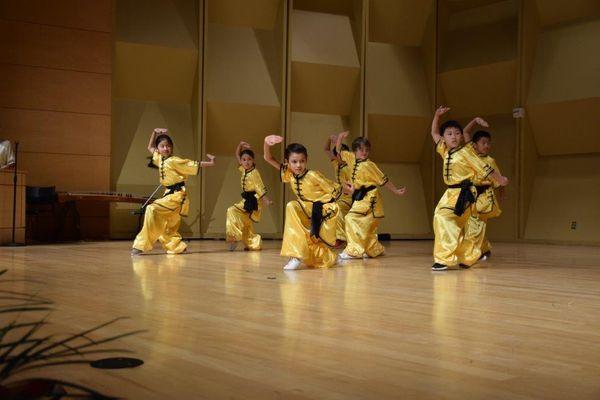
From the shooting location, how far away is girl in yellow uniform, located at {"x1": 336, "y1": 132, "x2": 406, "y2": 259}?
22.6ft

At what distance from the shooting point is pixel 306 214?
220 inches

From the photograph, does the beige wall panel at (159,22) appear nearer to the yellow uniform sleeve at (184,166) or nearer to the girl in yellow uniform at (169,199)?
the girl in yellow uniform at (169,199)

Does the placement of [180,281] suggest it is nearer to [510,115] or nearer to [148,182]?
[148,182]

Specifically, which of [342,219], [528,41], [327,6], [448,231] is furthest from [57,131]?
[528,41]

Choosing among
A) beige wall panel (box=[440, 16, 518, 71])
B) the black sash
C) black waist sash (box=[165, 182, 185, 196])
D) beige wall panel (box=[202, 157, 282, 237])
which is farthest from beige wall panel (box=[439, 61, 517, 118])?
the black sash

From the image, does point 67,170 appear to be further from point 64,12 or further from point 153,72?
point 64,12

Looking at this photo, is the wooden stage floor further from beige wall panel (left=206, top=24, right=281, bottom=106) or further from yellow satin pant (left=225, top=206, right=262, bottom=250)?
beige wall panel (left=206, top=24, right=281, bottom=106)

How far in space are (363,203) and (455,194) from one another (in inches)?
57.1

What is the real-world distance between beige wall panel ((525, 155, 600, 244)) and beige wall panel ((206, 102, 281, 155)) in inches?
161

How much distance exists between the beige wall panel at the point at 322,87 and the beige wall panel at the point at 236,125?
1.70 ft

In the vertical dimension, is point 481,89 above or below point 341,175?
above

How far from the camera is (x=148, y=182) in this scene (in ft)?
33.0

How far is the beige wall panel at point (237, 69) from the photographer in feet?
34.2

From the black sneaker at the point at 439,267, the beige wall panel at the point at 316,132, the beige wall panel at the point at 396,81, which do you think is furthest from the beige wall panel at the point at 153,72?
the black sneaker at the point at 439,267
